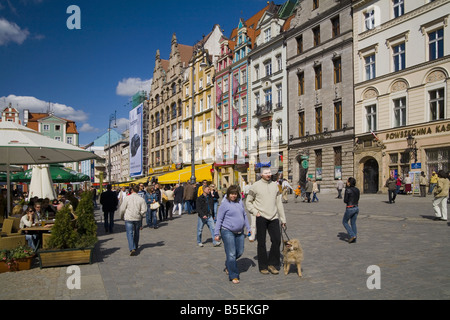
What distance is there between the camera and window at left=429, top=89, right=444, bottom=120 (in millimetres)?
24469

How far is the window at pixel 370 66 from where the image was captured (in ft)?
95.6

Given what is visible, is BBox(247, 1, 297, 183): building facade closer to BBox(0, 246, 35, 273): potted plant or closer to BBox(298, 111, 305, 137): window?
BBox(298, 111, 305, 137): window

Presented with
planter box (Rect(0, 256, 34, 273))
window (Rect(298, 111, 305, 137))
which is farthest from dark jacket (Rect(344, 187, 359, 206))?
window (Rect(298, 111, 305, 137))

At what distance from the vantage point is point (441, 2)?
2397cm

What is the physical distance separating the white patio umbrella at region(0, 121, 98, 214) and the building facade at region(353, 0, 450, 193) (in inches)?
864

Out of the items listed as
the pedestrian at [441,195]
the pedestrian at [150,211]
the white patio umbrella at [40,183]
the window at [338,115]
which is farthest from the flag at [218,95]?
the pedestrian at [441,195]

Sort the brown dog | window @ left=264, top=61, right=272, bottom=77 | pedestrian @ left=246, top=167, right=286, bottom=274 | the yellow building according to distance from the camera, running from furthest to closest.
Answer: the yellow building, window @ left=264, top=61, right=272, bottom=77, pedestrian @ left=246, top=167, right=286, bottom=274, the brown dog

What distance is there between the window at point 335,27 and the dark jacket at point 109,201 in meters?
25.4

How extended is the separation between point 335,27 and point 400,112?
10.2m
